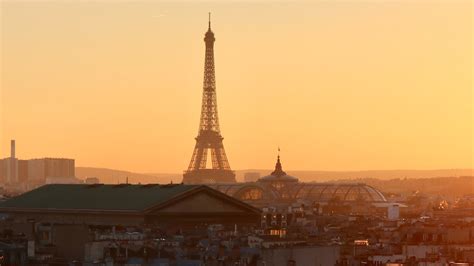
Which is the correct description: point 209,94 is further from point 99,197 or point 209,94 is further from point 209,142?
point 99,197

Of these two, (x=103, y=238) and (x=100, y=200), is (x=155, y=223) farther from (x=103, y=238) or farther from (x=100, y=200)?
(x=103, y=238)

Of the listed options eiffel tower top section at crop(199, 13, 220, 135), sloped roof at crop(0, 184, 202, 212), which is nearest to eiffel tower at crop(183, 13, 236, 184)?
eiffel tower top section at crop(199, 13, 220, 135)

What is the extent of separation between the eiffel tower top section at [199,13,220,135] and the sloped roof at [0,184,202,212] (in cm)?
4823

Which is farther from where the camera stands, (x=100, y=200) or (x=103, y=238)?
(x=100, y=200)

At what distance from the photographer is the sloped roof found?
112375 millimetres

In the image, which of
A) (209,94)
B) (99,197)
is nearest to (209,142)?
(209,94)

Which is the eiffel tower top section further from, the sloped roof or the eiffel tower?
the sloped roof

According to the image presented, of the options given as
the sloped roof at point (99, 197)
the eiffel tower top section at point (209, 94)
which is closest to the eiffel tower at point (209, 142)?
the eiffel tower top section at point (209, 94)

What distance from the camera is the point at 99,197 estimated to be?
118688mm

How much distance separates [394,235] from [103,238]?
1414cm

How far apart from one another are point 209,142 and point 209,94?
5766 millimetres

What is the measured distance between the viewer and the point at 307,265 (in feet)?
201

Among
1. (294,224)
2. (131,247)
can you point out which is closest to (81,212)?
(294,224)

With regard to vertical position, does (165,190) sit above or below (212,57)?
below
